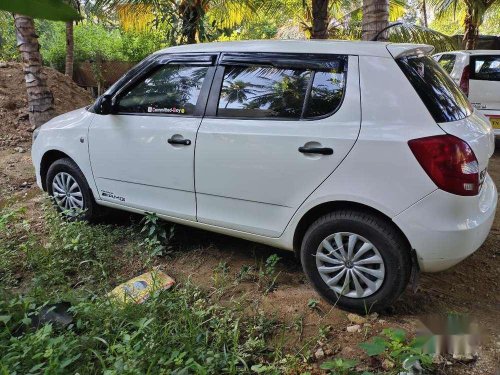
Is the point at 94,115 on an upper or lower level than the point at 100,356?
upper

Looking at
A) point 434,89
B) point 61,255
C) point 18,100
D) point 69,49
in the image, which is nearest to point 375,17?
point 434,89

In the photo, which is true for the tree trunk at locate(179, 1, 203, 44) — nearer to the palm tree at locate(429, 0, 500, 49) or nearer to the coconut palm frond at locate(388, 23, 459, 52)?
the coconut palm frond at locate(388, 23, 459, 52)

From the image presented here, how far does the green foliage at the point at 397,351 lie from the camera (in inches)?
88.4

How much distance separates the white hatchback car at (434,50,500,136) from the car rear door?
5.11 meters

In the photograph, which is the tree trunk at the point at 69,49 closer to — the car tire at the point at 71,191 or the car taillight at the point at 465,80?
the car tire at the point at 71,191

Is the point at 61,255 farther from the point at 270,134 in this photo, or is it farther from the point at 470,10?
the point at 470,10

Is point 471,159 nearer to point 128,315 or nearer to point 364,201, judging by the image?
point 364,201

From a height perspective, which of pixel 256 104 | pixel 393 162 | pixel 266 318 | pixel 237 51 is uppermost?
pixel 237 51

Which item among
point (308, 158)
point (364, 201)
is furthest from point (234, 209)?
point (364, 201)

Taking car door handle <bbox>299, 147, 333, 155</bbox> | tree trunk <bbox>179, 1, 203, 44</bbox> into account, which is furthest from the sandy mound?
car door handle <bbox>299, 147, 333, 155</bbox>

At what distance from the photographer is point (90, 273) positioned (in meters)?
3.58

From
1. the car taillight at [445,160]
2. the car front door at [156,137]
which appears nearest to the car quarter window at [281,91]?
the car front door at [156,137]

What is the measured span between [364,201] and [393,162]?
0.29 metres

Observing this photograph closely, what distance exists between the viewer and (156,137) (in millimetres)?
3492
